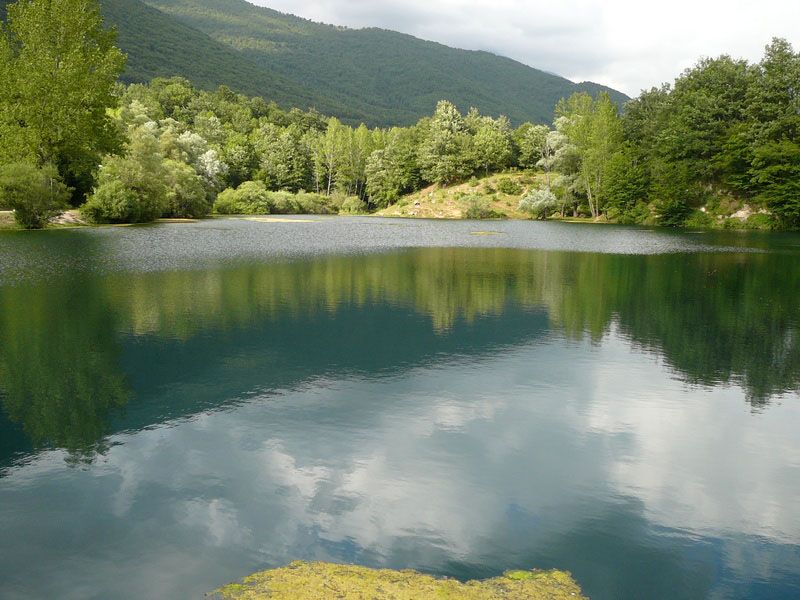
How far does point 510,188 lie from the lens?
341ft

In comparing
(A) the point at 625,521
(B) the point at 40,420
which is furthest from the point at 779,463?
(B) the point at 40,420

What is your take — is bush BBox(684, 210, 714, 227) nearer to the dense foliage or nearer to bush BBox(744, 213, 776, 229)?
the dense foliage

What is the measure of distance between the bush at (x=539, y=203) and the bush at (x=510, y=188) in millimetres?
7961

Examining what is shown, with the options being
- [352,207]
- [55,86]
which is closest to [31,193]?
[55,86]

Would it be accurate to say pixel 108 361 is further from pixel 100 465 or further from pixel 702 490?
pixel 702 490

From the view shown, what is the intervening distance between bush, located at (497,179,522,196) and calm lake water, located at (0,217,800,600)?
84923 millimetres

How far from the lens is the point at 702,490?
25.4 feet

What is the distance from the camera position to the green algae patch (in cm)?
536

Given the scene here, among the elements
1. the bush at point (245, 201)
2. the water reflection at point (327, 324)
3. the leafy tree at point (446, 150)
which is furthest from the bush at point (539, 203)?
the water reflection at point (327, 324)

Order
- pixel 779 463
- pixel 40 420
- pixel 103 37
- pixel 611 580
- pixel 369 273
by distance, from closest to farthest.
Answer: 1. pixel 611 580
2. pixel 779 463
3. pixel 40 420
4. pixel 369 273
5. pixel 103 37

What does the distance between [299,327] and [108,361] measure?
5147mm

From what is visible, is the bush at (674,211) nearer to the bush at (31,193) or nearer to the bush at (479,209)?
the bush at (479,209)

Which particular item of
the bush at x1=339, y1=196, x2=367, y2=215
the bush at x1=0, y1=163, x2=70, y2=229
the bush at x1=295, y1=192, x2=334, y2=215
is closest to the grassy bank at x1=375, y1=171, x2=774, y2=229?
the bush at x1=339, y1=196, x2=367, y2=215

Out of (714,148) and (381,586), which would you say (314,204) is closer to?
(714,148)
